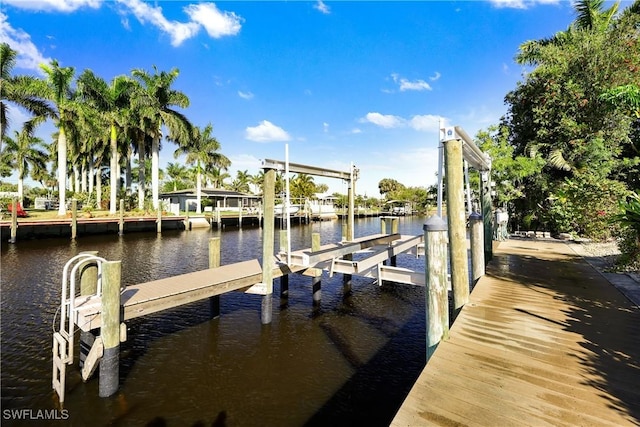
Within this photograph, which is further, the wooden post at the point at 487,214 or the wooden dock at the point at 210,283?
the wooden post at the point at 487,214

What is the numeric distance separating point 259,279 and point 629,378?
22.7ft

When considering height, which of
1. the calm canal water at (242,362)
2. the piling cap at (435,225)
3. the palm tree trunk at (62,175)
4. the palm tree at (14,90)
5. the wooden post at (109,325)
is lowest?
the calm canal water at (242,362)

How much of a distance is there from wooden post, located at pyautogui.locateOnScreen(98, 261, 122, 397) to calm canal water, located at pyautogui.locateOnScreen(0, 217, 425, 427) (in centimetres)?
32

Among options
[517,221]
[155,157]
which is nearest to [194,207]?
[155,157]

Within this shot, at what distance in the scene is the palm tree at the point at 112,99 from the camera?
31234 millimetres

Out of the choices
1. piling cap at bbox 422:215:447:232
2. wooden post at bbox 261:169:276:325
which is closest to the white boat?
wooden post at bbox 261:169:276:325

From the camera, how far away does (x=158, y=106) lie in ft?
114

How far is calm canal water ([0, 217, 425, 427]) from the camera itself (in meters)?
4.92

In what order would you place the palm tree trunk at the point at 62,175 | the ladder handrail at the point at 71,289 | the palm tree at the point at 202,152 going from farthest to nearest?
the palm tree at the point at 202,152 < the palm tree trunk at the point at 62,175 < the ladder handrail at the point at 71,289

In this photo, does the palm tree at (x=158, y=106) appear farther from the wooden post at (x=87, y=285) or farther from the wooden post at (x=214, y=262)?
the wooden post at (x=87, y=285)

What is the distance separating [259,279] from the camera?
812cm

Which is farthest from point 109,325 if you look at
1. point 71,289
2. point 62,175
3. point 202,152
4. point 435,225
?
point 202,152

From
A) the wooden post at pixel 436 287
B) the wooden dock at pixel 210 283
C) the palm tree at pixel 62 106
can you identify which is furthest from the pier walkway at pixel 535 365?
the palm tree at pixel 62 106

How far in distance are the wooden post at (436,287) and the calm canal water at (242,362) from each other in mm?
1910
